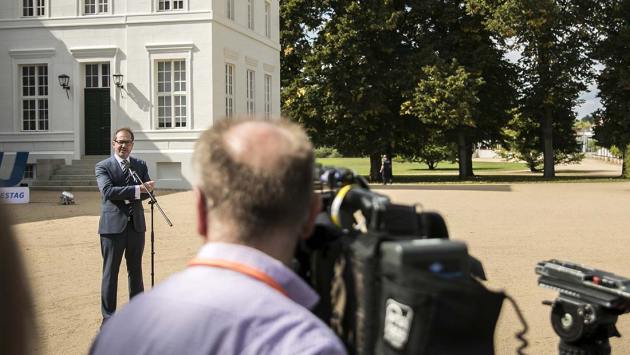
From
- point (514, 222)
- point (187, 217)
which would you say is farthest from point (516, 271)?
point (187, 217)

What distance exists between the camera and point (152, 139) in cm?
2869

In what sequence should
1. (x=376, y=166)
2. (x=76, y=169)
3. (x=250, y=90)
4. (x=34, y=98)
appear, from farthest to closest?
(x=376, y=166) → (x=250, y=90) → (x=34, y=98) → (x=76, y=169)

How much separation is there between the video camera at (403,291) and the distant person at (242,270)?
101 mm

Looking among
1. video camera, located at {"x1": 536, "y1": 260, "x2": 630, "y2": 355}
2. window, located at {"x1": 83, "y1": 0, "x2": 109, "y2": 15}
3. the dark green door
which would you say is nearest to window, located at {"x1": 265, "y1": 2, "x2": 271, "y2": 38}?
window, located at {"x1": 83, "y1": 0, "x2": 109, "y2": 15}

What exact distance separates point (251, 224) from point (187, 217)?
631 inches

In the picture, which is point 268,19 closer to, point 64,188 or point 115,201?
point 64,188

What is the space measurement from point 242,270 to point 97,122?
97.0 ft

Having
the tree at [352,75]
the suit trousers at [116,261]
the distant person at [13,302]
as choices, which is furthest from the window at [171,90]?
the distant person at [13,302]

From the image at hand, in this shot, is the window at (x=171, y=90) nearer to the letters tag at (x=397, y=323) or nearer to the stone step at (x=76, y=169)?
the stone step at (x=76, y=169)

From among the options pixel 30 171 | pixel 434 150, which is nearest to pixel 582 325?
pixel 30 171

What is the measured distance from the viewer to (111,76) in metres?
28.8

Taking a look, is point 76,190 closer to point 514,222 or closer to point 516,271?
point 514,222

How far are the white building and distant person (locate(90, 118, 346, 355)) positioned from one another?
26931 mm

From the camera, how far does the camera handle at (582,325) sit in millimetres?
2506
